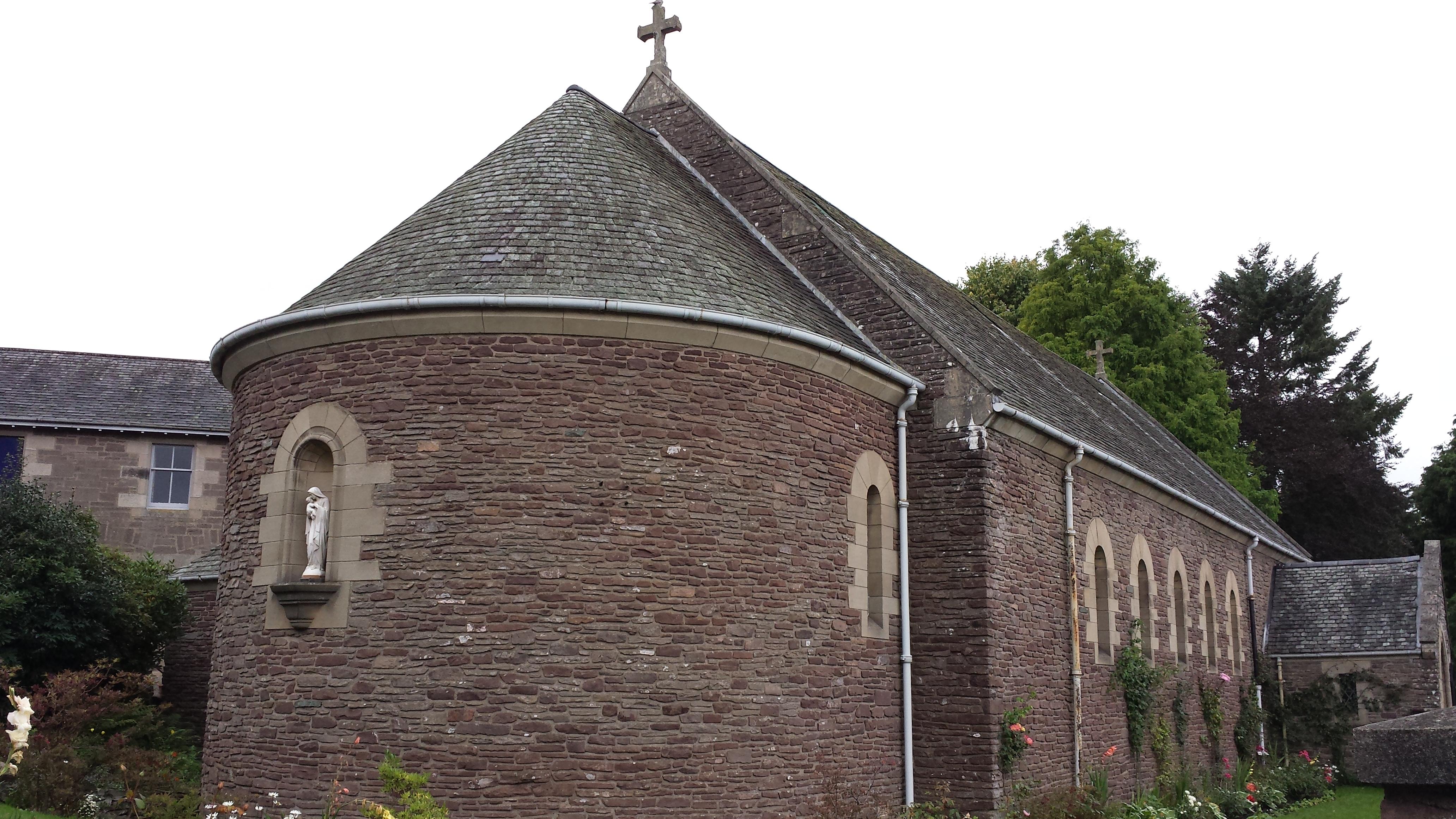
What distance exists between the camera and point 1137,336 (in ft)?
126

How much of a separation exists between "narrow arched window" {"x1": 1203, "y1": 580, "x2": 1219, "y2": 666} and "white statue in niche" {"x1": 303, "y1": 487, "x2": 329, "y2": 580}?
17.7 m

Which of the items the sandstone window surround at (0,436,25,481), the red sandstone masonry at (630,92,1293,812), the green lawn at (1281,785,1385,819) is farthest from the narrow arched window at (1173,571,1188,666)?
the sandstone window surround at (0,436,25,481)

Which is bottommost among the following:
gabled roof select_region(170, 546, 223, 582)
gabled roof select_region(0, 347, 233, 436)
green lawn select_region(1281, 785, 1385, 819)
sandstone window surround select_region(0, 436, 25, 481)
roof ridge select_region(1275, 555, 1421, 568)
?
green lawn select_region(1281, 785, 1385, 819)

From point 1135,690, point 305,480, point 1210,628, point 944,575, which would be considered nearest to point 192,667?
point 305,480

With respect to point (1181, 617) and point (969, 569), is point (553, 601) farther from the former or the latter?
point (1181, 617)

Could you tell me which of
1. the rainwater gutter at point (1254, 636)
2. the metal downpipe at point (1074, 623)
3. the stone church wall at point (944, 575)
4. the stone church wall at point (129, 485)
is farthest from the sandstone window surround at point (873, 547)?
the stone church wall at point (129, 485)

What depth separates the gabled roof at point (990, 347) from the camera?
54.1 ft

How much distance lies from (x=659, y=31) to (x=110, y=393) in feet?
49.8

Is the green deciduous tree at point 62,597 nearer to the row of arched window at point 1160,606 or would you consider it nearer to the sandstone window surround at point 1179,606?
the row of arched window at point 1160,606

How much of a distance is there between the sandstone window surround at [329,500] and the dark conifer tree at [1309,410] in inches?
1465

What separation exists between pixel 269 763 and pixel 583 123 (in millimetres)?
8516

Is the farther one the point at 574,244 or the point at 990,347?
the point at 990,347

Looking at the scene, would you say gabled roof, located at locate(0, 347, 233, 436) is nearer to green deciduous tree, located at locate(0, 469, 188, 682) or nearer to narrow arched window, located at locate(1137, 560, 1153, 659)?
green deciduous tree, located at locate(0, 469, 188, 682)

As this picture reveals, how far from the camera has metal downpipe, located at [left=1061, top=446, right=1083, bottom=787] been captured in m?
16.4
